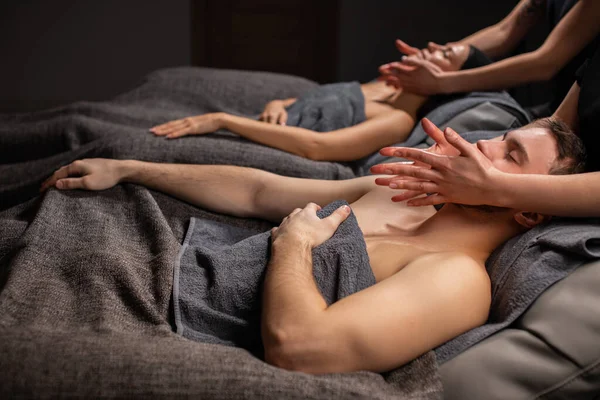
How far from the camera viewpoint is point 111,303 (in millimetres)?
1129

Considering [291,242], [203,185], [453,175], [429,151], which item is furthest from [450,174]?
[203,185]

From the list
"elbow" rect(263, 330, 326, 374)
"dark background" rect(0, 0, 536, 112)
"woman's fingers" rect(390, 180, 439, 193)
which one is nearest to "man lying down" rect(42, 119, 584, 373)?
"elbow" rect(263, 330, 326, 374)

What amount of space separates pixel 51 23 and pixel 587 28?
3.61 meters

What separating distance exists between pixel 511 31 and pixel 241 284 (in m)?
1.76

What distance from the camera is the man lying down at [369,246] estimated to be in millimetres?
991

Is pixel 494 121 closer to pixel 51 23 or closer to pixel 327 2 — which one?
pixel 327 2

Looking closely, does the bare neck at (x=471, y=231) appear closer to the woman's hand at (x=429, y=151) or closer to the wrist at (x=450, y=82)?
the woman's hand at (x=429, y=151)

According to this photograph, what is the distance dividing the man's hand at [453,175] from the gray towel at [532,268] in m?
0.12

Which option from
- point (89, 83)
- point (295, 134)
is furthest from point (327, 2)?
point (295, 134)

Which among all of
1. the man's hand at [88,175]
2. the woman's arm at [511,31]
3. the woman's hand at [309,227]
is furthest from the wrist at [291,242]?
the woman's arm at [511,31]

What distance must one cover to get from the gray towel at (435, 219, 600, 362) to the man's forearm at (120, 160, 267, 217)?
666 millimetres

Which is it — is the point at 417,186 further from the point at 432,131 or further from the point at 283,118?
the point at 283,118

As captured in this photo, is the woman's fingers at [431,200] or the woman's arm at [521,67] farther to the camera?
the woman's arm at [521,67]

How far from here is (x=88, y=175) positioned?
1.51 meters
